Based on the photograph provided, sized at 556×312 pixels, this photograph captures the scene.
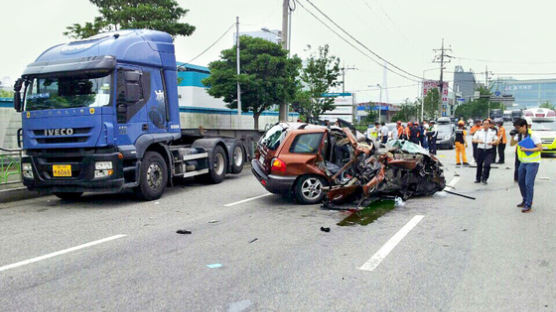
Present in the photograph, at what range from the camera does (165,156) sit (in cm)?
1041

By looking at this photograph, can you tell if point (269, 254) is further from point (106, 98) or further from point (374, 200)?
point (106, 98)

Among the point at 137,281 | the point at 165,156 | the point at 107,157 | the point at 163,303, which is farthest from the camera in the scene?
the point at 165,156

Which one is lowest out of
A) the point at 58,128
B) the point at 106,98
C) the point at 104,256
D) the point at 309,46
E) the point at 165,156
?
the point at 104,256

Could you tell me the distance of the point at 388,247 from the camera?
5.86m

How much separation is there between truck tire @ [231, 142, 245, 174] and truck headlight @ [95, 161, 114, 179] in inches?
196

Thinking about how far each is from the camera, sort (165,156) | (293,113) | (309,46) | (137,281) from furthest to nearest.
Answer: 1. (293,113)
2. (309,46)
3. (165,156)
4. (137,281)

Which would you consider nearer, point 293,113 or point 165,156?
point 165,156

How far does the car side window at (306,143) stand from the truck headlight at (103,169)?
3421 mm

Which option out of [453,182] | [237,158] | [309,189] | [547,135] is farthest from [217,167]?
[547,135]

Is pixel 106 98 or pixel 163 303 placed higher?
pixel 106 98

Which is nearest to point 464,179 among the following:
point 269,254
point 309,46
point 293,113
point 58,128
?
point 269,254

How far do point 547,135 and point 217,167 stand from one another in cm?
1474

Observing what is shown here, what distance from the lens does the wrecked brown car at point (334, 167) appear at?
8891 millimetres

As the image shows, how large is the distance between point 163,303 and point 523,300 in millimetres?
3099
